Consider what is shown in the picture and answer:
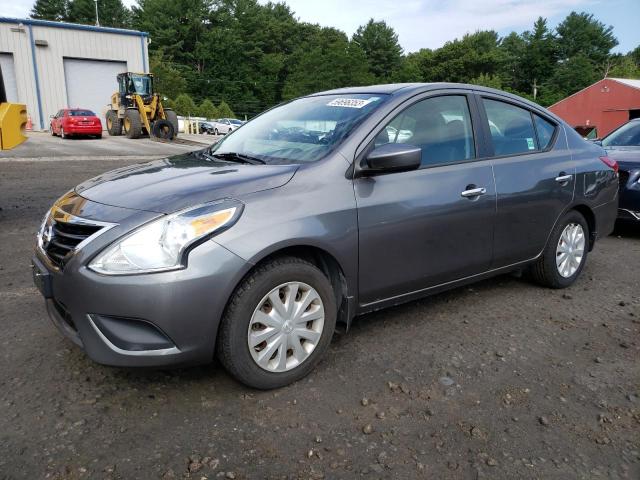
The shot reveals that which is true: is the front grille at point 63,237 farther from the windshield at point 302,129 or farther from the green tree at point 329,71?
the green tree at point 329,71

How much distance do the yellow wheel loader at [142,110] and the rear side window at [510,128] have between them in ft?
74.3

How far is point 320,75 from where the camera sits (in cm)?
6894

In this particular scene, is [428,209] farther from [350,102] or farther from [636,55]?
[636,55]

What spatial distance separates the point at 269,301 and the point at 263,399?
1.63 feet

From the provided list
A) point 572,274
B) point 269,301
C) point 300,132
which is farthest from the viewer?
point 572,274

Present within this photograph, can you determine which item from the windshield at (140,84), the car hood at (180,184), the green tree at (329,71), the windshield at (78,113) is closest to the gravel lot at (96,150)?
the windshield at (78,113)

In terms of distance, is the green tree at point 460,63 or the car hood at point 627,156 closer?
the car hood at point 627,156

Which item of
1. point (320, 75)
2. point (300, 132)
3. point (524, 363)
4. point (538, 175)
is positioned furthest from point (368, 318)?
point (320, 75)

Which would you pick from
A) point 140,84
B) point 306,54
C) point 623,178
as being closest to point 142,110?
point 140,84

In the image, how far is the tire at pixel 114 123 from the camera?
Answer: 87.3 feet

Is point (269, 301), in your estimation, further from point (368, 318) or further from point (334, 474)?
point (368, 318)

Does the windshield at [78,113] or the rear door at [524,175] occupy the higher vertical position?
the windshield at [78,113]

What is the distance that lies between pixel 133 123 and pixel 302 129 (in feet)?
75.1

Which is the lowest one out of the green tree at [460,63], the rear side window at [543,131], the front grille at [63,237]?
the front grille at [63,237]
